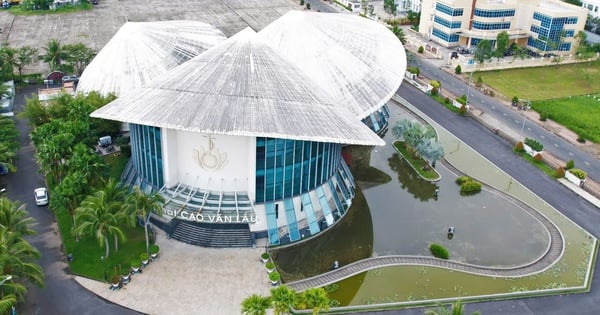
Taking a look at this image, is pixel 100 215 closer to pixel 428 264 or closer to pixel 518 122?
pixel 428 264

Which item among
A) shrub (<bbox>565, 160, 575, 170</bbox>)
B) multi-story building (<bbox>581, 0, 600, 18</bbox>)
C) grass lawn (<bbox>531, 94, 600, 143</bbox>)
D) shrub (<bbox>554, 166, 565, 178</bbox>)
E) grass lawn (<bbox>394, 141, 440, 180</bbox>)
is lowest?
grass lawn (<bbox>394, 141, 440, 180</bbox>)

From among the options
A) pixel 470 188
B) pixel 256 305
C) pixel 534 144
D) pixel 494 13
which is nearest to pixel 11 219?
pixel 256 305

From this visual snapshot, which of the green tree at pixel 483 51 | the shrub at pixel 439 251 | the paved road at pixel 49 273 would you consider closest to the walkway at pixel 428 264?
the shrub at pixel 439 251

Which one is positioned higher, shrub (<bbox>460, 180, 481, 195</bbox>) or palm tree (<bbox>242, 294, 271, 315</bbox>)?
palm tree (<bbox>242, 294, 271, 315</bbox>)

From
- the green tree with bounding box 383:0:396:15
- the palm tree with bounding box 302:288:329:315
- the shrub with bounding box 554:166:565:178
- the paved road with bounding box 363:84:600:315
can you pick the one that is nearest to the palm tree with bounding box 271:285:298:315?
the palm tree with bounding box 302:288:329:315

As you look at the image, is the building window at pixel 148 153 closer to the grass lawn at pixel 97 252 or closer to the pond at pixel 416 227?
the grass lawn at pixel 97 252

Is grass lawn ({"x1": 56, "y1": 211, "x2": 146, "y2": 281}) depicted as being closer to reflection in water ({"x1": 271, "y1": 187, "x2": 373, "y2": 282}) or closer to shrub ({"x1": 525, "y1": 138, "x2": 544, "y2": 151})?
reflection in water ({"x1": 271, "y1": 187, "x2": 373, "y2": 282})

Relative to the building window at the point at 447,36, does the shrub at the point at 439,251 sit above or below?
below

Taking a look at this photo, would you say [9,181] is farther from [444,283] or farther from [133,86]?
[444,283]
